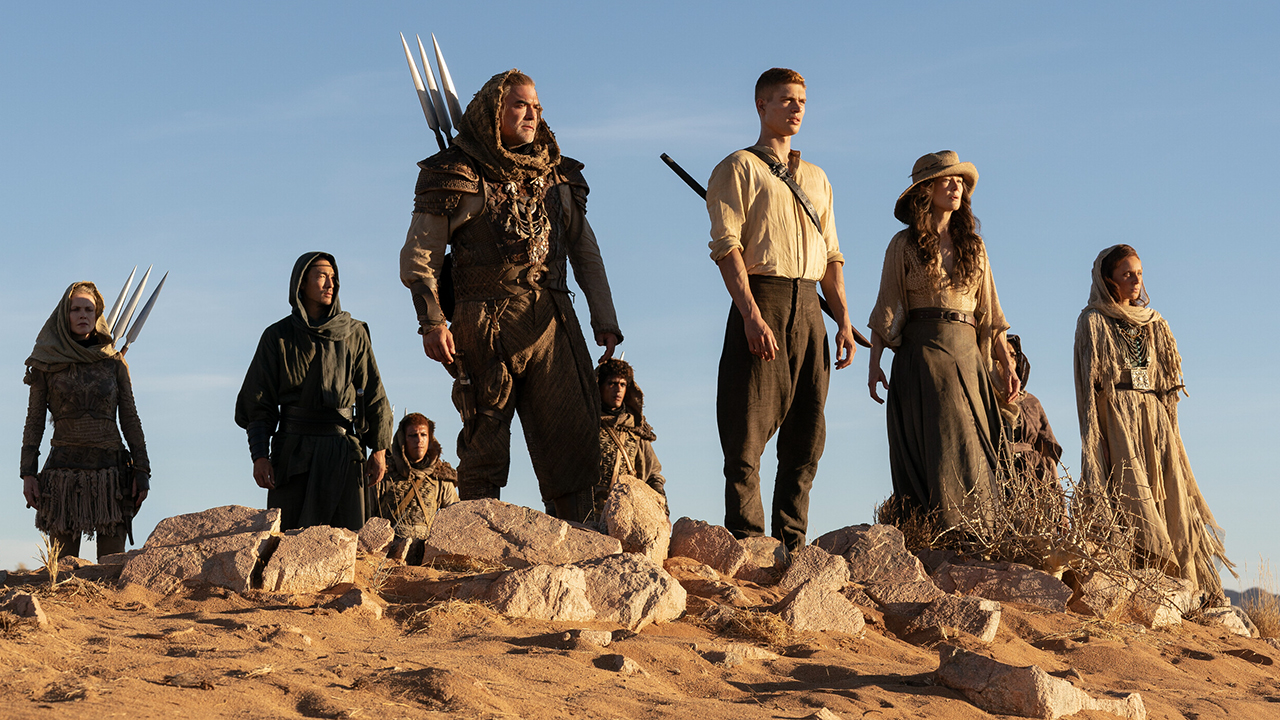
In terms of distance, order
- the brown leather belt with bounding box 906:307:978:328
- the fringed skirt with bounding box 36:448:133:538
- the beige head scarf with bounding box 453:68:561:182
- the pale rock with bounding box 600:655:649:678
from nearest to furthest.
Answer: the pale rock with bounding box 600:655:649:678, the beige head scarf with bounding box 453:68:561:182, the brown leather belt with bounding box 906:307:978:328, the fringed skirt with bounding box 36:448:133:538

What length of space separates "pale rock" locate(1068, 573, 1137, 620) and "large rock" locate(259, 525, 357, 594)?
10.2ft

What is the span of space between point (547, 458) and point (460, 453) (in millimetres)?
366

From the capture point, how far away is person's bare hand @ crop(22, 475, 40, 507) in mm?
7316

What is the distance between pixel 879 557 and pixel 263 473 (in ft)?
8.71

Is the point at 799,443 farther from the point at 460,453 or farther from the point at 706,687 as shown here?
the point at 706,687

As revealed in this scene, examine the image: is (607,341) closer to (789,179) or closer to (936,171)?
(789,179)

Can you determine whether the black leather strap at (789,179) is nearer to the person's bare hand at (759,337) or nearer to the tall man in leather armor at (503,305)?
the person's bare hand at (759,337)

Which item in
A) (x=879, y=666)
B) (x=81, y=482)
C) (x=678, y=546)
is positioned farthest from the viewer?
(x=81, y=482)

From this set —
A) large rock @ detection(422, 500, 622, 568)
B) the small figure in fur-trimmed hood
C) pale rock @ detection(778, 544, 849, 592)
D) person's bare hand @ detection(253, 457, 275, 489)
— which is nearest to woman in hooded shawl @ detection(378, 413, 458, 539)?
the small figure in fur-trimmed hood

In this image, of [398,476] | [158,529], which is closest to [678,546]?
[158,529]

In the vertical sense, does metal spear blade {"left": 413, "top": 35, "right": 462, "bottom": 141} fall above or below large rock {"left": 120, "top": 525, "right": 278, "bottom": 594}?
above

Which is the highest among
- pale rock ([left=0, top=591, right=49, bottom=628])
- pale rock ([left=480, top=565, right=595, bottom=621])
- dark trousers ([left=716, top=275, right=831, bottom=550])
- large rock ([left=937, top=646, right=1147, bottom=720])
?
dark trousers ([left=716, top=275, right=831, bottom=550])

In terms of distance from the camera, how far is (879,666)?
415 cm

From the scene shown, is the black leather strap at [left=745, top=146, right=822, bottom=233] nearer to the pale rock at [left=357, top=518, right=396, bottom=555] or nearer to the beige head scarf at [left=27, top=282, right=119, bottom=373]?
the pale rock at [left=357, top=518, right=396, bottom=555]
